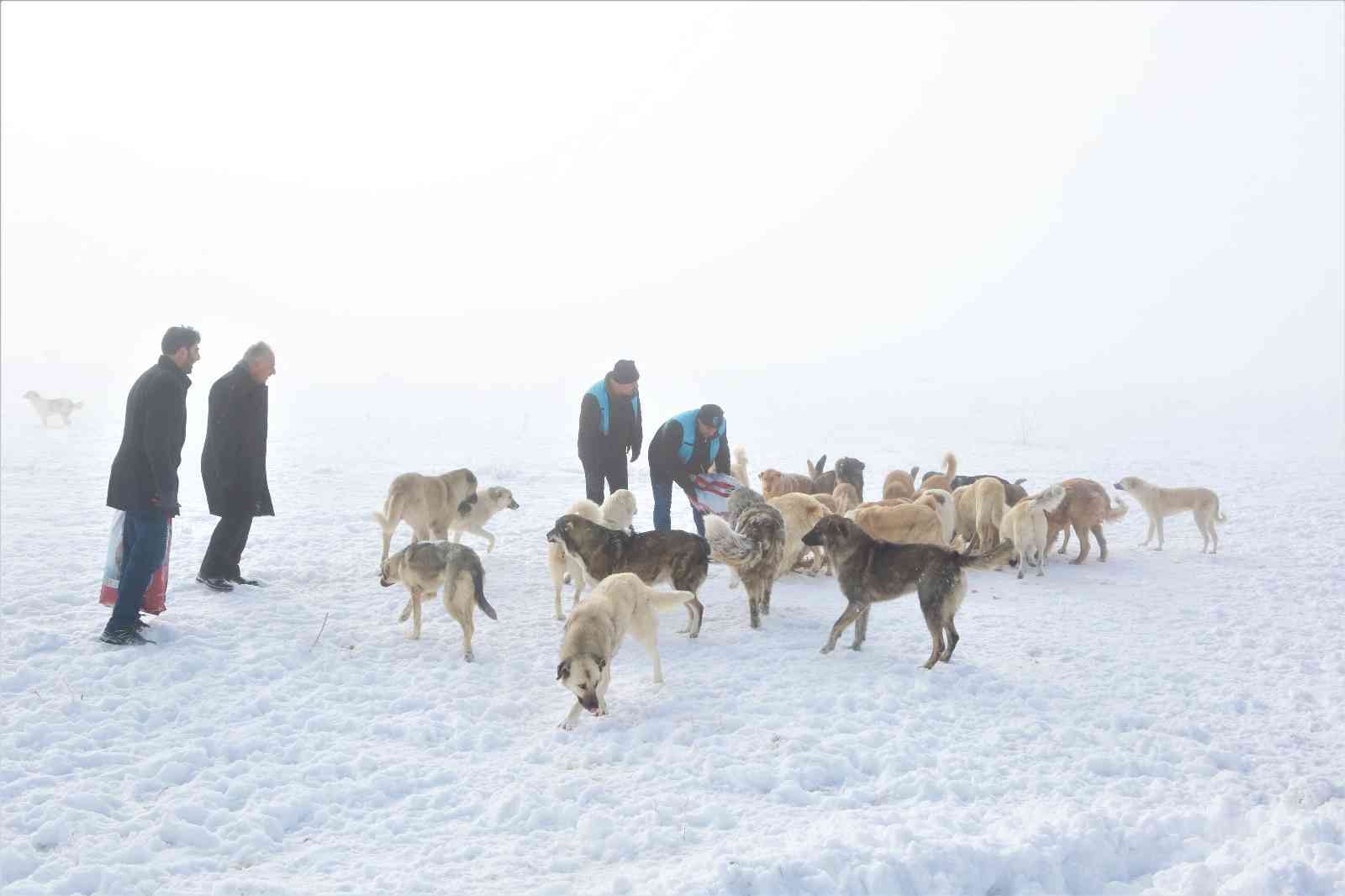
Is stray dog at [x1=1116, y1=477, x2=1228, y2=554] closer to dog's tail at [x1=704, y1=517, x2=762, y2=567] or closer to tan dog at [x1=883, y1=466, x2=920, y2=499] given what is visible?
tan dog at [x1=883, y1=466, x2=920, y2=499]

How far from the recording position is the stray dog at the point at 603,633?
5.34 m

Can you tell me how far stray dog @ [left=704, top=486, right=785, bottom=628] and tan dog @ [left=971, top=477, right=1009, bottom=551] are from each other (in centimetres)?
306

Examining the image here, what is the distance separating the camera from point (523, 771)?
4.89 m

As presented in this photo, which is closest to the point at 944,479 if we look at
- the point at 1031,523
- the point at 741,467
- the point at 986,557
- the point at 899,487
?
the point at 899,487

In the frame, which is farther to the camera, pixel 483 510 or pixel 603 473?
pixel 603 473

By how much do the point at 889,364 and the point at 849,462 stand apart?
54156 millimetres

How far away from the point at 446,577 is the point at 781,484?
17.8 feet

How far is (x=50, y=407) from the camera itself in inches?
875

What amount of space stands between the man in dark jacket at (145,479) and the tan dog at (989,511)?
751cm

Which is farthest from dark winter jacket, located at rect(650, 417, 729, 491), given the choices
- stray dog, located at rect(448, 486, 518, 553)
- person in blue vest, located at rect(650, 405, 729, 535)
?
stray dog, located at rect(448, 486, 518, 553)

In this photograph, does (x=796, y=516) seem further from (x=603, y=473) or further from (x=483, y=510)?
(x=483, y=510)

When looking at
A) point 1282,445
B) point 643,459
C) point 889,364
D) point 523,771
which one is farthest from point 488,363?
point 523,771

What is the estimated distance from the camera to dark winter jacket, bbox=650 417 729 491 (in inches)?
366

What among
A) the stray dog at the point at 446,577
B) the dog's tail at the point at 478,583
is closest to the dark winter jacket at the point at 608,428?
the stray dog at the point at 446,577
